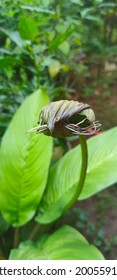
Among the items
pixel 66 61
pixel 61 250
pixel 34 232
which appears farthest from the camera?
pixel 66 61

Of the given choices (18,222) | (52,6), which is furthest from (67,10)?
(18,222)

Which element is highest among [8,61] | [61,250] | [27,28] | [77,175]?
[27,28]

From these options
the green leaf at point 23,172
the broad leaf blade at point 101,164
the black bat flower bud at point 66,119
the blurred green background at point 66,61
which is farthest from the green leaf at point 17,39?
the black bat flower bud at point 66,119

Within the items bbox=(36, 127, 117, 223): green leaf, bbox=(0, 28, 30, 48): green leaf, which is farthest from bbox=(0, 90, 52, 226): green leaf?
bbox=(0, 28, 30, 48): green leaf

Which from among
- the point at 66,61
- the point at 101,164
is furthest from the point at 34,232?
the point at 66,61

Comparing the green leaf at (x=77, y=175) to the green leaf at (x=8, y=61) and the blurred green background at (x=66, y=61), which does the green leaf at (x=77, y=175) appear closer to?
the blurred green background at (x=66, y=61)

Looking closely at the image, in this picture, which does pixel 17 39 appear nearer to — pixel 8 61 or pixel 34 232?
pixel 8 61
